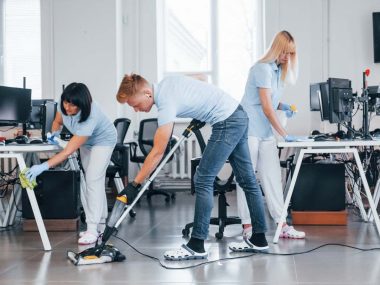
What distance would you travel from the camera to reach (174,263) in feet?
9.96

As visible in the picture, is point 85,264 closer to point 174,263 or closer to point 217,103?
point 174,263

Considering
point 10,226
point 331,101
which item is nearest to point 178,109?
point 331,101

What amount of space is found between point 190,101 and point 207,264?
2.89 feet

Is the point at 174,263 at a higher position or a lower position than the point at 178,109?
lower

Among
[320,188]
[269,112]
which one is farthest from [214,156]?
[320,188]

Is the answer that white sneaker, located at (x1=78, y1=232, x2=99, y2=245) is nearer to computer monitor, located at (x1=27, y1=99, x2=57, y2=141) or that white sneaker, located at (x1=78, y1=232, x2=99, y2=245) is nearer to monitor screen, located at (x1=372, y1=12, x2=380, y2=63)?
computer monitor, located at (x1=27, y1=99, x2=57, y2=141)

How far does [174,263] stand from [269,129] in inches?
45.3

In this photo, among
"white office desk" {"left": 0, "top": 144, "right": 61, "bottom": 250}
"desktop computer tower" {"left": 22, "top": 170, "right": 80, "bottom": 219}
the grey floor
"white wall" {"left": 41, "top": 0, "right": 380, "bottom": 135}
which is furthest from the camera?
"white wall" {"left": 41, "top": 0, "right": 380, "bottom": 135}

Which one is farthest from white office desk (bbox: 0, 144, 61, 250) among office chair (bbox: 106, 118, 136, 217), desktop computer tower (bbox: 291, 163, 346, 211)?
desktop computer tower (bbox: 291, 163, 346, 211)

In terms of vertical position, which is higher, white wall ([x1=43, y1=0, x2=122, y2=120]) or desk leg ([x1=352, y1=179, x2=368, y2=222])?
white wall ([x1=43, y1=0, x2=122, y2=120])

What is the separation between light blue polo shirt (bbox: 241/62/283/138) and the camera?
11.7ft

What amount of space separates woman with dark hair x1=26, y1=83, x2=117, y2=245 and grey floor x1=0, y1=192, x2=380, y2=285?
0.71ft

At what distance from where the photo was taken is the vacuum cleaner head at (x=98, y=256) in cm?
301

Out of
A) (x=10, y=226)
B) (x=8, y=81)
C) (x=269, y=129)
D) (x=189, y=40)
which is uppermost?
(x=189, y=40)
